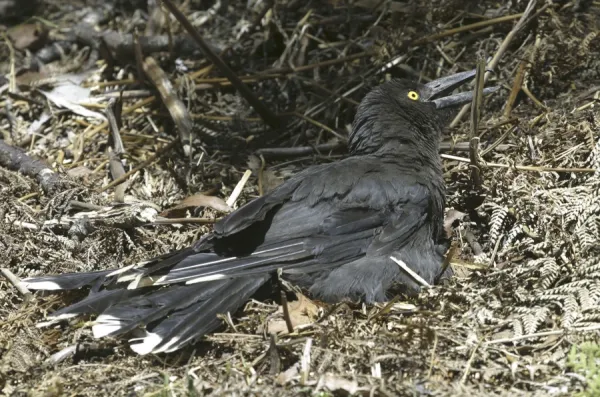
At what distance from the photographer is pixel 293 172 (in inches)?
248

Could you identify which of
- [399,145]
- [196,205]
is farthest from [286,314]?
[399,145]

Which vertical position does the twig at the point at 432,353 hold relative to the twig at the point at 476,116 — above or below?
below

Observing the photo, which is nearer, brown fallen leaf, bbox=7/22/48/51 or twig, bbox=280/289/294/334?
twig, bbox=280/289/294/334

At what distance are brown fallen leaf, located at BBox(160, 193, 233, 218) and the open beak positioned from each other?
5.50ft

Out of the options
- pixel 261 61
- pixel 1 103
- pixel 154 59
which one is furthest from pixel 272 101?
pixel 1 103

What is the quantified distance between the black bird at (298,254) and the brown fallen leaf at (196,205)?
66 cm

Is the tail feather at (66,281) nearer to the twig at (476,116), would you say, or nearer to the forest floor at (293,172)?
the forest floor at (293,172)

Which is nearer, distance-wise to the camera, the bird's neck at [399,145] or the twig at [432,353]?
the twig at [432,353]

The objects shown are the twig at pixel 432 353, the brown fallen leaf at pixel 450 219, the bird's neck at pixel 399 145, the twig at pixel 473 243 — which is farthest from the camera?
the bird's neck at pixel 399 145

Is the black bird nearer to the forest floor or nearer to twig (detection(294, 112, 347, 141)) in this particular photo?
the forest floor

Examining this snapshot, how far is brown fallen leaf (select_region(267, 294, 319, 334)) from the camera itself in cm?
453

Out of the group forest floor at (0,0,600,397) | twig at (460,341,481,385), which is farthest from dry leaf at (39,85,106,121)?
twig at (460,341,481,385)

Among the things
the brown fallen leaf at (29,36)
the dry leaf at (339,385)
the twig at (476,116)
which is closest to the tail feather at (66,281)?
the dry leaf at (339,385)

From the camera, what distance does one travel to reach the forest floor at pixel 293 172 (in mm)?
4141
